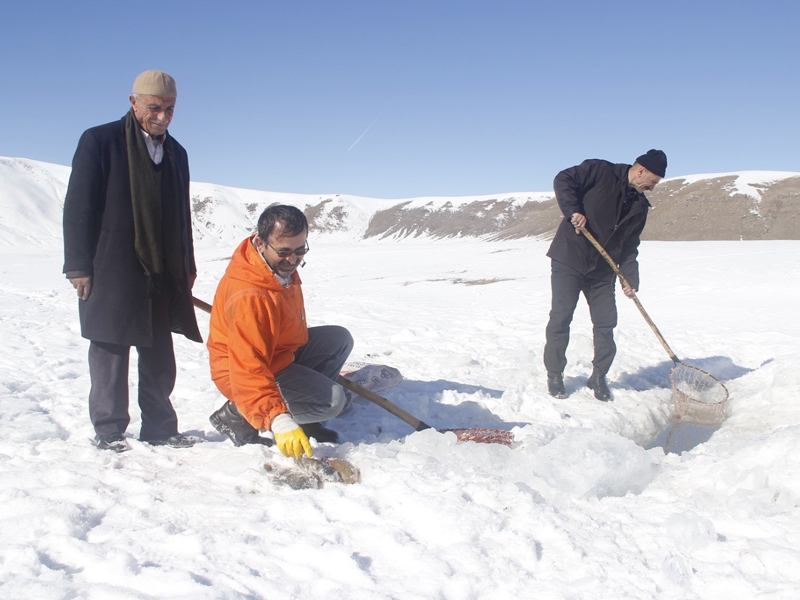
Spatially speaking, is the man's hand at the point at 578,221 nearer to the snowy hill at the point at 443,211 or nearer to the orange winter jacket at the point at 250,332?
the orange winter jacket at the point at 250,332

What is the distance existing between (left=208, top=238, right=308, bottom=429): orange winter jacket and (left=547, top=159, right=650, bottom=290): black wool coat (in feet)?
7.69

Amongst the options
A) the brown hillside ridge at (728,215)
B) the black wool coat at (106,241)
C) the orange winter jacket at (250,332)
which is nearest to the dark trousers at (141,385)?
the black wool coat at (106,241)

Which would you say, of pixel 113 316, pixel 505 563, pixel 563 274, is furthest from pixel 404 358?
pixel 505 563

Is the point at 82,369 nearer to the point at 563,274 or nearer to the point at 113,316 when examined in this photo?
the point at 113,316

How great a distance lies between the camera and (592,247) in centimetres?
431

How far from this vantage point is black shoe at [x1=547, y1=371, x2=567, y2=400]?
4363 millimetres

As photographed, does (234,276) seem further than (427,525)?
Yes

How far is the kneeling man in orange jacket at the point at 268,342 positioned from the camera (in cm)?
254

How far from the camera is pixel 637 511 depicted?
7.77ft

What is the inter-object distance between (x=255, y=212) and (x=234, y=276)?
90.1m

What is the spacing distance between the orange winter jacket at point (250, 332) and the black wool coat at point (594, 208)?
234 centimetres

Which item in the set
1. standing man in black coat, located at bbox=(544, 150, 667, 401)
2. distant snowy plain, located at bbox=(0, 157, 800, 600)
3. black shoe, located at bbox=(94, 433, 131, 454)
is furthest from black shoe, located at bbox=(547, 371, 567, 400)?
black shoe, located at bbox=(94, 433, 131, 454)

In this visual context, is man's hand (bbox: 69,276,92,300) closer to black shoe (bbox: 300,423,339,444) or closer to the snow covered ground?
the snow covered ground

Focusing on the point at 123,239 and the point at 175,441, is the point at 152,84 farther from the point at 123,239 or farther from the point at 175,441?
the point at 175,441
